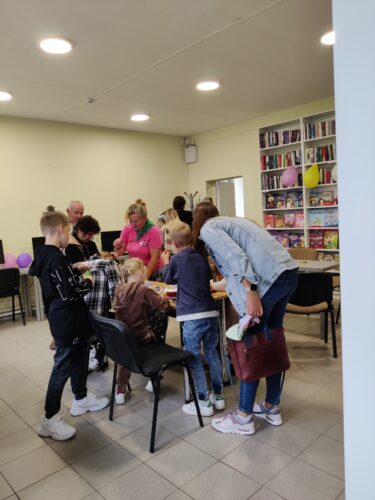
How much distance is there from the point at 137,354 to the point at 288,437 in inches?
40.1

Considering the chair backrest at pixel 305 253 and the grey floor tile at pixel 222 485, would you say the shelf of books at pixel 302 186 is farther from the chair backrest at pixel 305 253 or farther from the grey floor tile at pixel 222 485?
the grey floor tile at pixel 222 485

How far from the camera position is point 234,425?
232 cm

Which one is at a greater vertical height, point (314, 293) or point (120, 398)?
point (314, 293)

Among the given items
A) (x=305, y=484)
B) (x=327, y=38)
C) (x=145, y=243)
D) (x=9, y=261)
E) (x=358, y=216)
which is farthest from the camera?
Result: (x=9, y=261)

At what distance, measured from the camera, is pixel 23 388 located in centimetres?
311

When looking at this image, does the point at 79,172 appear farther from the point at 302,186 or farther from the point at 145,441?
the point at 145,441

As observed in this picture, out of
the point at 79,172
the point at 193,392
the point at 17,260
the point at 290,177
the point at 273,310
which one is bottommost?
the point at 193,392

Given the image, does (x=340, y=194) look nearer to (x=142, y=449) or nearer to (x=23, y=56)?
(x=142, y=449)

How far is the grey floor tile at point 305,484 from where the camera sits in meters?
1.79

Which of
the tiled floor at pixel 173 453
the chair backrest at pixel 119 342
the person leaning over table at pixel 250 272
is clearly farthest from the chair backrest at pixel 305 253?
the chair backrest at pixel 119 342

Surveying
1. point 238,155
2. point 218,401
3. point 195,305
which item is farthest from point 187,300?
point 238,155

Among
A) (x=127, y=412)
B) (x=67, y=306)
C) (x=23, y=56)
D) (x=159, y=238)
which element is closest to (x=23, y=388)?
(x=127, y=412)

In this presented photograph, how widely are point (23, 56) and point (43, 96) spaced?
3.80 ft

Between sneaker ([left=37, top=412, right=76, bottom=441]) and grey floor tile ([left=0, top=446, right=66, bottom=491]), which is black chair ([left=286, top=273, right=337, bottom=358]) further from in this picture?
grey floor tile ([left=0, top=446, right=66, bottom=491])
